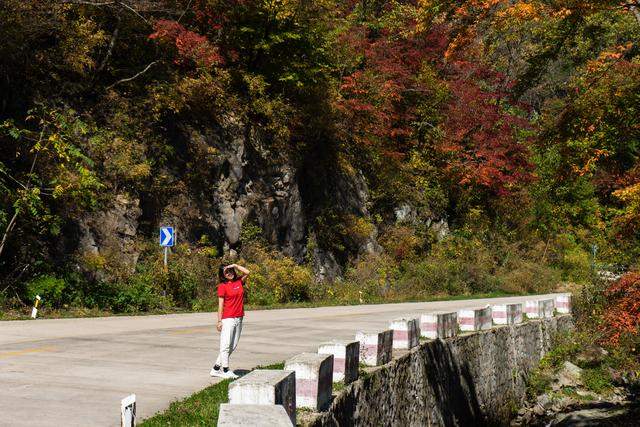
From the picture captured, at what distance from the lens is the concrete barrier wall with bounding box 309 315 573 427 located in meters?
10.4

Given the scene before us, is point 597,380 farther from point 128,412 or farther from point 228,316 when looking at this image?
point 128,412

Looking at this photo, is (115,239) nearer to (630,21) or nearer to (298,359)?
(298,359)

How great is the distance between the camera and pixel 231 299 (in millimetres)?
11148

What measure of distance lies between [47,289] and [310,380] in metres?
13.7

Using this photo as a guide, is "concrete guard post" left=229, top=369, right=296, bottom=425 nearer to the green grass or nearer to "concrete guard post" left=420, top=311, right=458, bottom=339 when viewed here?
the green grass

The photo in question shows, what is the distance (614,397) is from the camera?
74.1 ft

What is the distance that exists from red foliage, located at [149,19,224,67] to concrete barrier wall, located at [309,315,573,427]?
14.3 meters

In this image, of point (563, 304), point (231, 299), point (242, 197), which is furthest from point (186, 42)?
point (231, 299)

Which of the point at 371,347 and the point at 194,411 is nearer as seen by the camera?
the point at 194,411

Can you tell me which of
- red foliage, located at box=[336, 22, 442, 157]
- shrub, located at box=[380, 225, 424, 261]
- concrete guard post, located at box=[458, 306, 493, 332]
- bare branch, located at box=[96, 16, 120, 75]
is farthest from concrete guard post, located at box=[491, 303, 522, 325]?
shrub, located at box=[380, 225, 424, 261]

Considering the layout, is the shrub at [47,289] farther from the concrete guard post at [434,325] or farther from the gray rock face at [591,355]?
the gray rock face at [591,355]

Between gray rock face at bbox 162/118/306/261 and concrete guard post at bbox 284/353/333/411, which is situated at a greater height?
gray rock face at bbox 162/118/306/261

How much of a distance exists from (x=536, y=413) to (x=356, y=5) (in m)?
29.9

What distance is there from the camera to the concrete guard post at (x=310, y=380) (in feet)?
25.8
